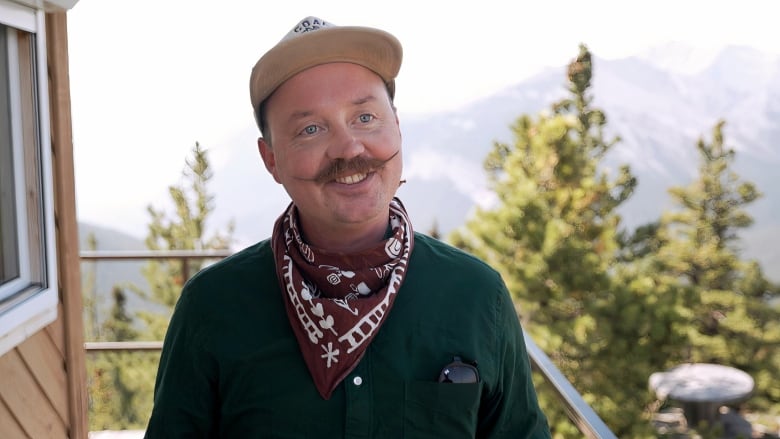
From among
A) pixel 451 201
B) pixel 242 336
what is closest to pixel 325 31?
pixel 242 336

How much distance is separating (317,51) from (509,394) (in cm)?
56

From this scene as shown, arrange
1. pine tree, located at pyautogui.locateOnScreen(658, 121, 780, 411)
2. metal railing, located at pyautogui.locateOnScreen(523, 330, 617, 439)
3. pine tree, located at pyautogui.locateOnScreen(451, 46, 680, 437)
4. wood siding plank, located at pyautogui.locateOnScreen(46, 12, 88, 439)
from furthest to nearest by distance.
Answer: pine tree, located at pyautogui.locateOnScreen(658, 121, 780, 411) < pine tree, located at pyautogui.locateOnScreen(451, 46, 680, 437) < wood siding plank, located at pyautogui.locateOnScreen(46, 12, 88, 439) < metal railing, located at pyautogui.locateOnScreen(523, 330, 617, 439)

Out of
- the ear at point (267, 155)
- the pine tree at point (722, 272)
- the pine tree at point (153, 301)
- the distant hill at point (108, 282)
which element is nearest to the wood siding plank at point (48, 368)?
the ear at point (267, 155)

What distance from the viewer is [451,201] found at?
131 ft

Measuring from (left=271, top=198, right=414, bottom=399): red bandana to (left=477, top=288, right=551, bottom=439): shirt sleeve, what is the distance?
17cm

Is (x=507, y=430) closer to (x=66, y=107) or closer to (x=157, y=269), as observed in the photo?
(x=66, y=107)

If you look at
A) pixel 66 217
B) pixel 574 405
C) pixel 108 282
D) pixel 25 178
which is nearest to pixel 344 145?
pixel 574 405

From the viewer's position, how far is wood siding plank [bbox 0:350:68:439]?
1790 millimetres

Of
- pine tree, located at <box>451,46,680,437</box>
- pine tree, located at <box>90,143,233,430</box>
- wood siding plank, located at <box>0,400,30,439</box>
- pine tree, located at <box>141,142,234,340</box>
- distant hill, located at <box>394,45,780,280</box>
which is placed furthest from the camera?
distant hill, located at <box>394,45,780,280</box>

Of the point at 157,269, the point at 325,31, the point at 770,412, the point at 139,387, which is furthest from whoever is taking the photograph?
the point at 770,412

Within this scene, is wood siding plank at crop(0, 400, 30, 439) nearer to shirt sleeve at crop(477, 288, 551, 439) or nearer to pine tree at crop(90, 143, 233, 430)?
shirt sleeve at crop(477, 288, 551, 439)

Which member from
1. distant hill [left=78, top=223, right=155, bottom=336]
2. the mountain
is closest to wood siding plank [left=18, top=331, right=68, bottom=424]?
distant hill [left=78, top=223, right=155, bottom=336]

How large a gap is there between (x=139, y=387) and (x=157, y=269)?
9.50ft

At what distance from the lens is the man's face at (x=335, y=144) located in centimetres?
118
